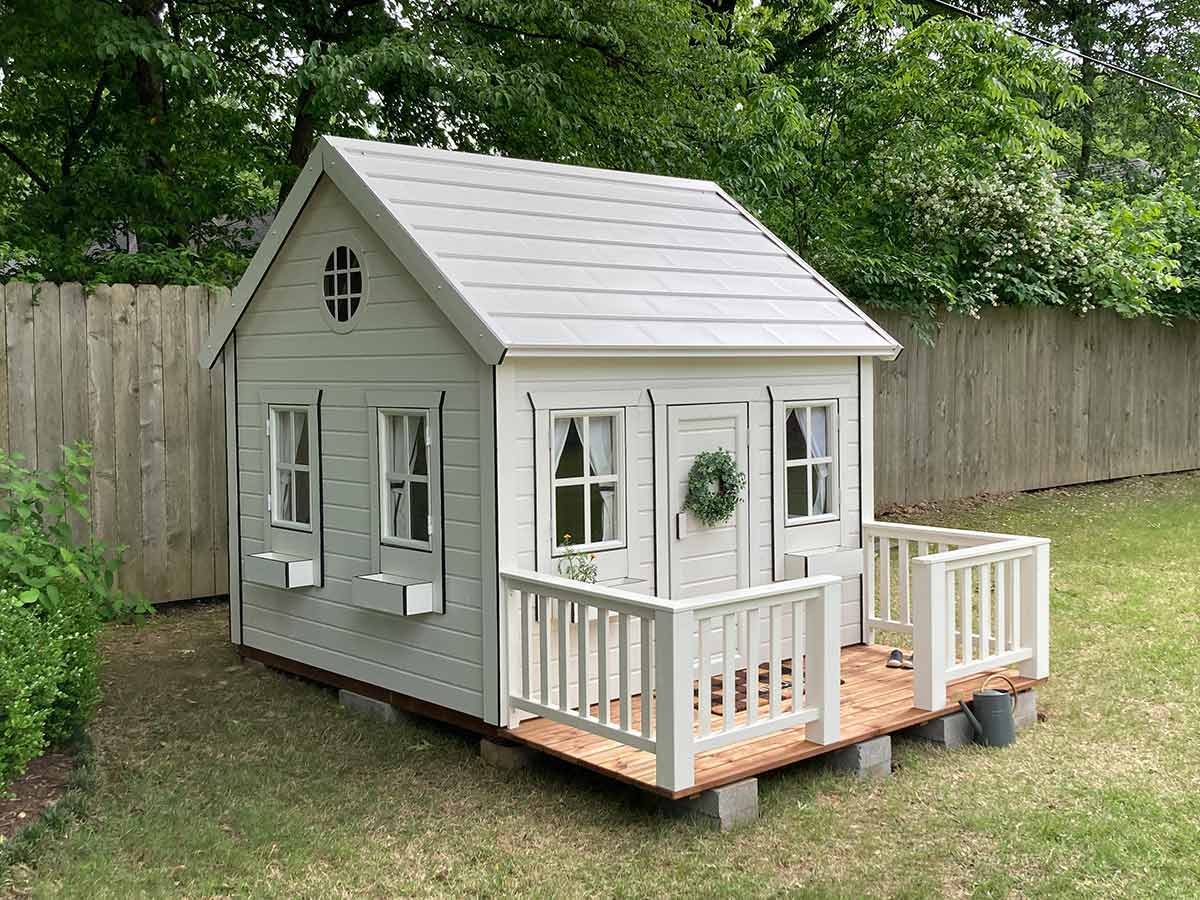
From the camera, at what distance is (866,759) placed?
5.78 m

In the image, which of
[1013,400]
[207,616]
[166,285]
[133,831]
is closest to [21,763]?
[133,831]

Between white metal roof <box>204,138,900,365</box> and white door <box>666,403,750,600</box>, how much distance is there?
0.38 meters

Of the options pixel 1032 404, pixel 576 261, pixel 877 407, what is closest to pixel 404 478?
pixel 576 261

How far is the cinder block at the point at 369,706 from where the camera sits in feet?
21.4

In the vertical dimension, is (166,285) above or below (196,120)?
below

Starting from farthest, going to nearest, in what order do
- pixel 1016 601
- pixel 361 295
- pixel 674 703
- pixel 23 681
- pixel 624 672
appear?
pixel 1016 601 < pixel 361 295 < pixel 624 672 < pixel 674 703 < pixel 23 681

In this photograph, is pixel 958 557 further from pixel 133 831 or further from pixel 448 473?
pixel 133 831

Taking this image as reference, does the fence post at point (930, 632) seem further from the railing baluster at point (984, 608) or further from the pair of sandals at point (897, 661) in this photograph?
the pair of sandals at point (897, 661)

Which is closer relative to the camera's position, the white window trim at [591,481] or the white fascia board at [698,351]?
the white fascia board at [698,351]

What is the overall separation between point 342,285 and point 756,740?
10.4 ft

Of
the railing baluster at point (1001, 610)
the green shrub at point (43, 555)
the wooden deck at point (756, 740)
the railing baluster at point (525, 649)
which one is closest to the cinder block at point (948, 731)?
the wooden deck at point (756, 740)

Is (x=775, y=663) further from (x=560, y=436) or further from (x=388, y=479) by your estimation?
(x=388, y=479)

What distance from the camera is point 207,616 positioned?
29.4ft

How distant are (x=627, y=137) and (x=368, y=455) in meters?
6.21
